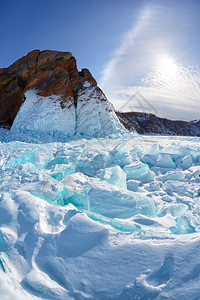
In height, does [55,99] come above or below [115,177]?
above

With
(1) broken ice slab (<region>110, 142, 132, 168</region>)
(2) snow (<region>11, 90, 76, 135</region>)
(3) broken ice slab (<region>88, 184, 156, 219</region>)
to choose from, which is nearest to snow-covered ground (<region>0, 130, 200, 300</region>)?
(3) broken ice slab (<region>88, 184, 156, 219</region>)

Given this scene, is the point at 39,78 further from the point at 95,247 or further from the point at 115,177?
the point at 95,247

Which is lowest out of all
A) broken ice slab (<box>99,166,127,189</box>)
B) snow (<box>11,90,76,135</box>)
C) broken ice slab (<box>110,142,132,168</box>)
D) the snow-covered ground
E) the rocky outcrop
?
the snow-covered ground

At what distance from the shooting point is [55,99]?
36.7 feet

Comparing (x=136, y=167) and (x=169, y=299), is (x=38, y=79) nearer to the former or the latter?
(x=136, y=167)

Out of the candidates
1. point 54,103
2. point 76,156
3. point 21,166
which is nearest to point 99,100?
point 54,103

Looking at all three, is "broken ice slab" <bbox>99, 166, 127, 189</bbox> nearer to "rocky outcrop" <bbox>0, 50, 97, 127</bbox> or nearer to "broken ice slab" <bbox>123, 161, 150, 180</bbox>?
"broken ice slab" <bbox>123, 161, 150, 180</bbox>

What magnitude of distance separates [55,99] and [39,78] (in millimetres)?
2035

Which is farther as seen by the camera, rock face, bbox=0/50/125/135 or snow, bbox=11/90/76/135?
rock face, bbox=0/50/125/135

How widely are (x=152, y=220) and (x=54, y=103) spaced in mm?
10139

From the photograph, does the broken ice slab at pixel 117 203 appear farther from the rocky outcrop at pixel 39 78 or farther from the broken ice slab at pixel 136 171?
the rocky outcrop at pixel 39 78

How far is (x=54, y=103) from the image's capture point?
11.0m

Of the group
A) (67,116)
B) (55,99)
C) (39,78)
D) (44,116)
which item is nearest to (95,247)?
(44,116)

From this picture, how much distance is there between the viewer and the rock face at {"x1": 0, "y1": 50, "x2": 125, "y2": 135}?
1081 centimetres
